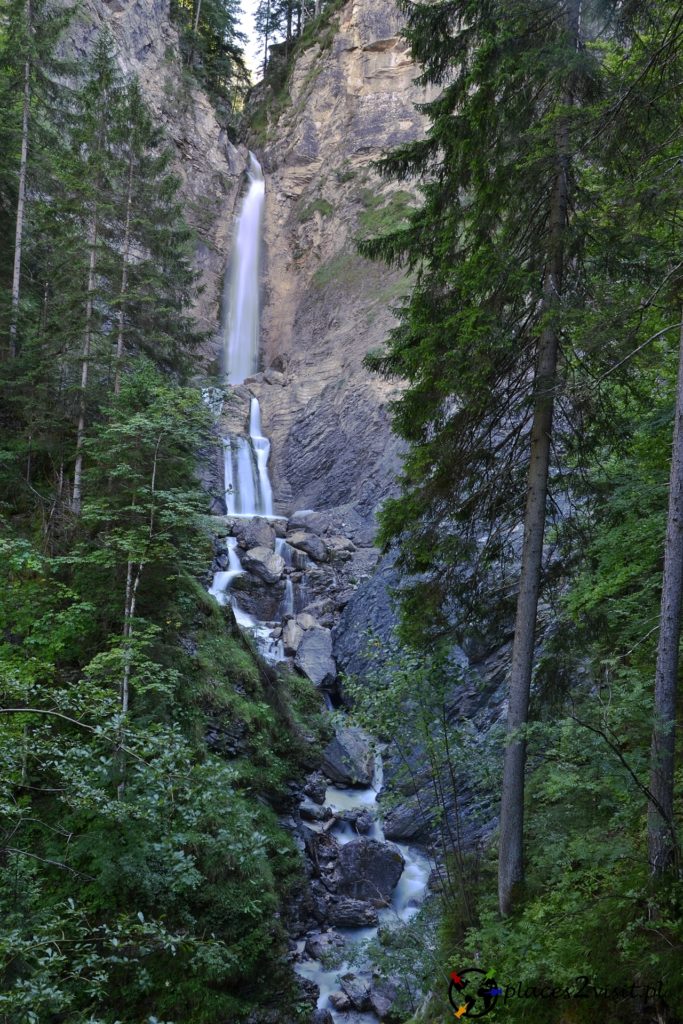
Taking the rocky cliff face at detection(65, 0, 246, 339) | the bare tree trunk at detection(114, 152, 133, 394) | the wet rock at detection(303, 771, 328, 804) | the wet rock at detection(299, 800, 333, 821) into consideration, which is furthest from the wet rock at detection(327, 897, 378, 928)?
the rocky cliff face at detection(65, 0, 246, 339)

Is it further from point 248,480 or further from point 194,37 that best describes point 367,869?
point 194,37

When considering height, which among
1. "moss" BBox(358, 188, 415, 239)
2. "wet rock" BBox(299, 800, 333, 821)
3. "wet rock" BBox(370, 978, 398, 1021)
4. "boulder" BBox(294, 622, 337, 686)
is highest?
"moss" BBox(358, 188, 415, 239)

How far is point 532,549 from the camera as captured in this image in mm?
6457

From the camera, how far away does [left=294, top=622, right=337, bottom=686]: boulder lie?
1649 centimetres

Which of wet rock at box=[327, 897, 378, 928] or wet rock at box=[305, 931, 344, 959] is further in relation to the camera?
wet rock at box=[327, 897, 378, 928]

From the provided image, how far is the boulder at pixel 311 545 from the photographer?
23078mm

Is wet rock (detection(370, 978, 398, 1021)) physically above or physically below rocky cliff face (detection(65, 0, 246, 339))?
below

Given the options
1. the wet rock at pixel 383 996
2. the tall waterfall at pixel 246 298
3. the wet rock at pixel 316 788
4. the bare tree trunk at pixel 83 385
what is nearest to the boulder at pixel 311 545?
the tall waterfall at pixel 246 298

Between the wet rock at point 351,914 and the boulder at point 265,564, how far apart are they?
11.6 meters

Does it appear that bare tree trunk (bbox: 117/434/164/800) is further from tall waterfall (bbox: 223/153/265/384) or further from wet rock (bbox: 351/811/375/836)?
tall waterfall (bbox: 223/153/265/384)

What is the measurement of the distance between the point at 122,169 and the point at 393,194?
26671mm

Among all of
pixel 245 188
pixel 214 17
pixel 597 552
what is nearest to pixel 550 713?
pixel 597 552

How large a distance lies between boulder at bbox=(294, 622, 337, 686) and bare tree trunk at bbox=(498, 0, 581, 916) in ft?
33.6

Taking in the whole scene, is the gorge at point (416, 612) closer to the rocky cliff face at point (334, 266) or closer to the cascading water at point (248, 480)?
the cascading water at point (248, 480)
